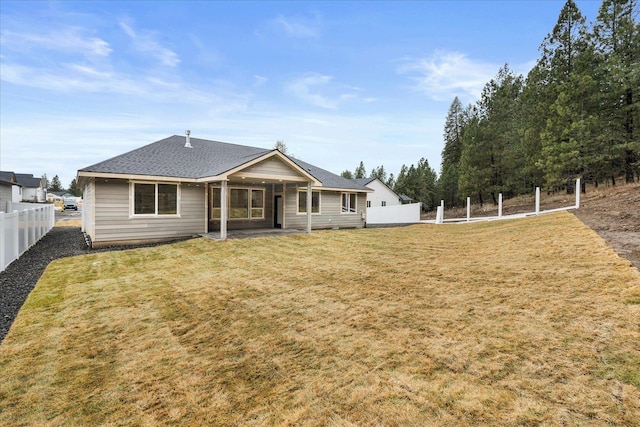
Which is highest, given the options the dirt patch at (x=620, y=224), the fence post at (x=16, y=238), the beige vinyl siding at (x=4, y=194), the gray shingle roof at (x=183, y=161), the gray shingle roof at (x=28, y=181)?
the gray shingle roof at (x=28, y=181)

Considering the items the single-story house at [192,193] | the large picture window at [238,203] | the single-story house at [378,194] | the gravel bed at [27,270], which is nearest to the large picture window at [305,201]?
the single-story house at [192,193]

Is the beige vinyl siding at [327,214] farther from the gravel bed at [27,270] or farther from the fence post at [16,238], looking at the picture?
the fence post at [16,238]

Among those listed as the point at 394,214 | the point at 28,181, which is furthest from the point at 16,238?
the point at 28,181

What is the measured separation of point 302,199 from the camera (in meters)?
16.3

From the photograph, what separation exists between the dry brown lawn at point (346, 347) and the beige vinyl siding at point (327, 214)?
898 centimetres

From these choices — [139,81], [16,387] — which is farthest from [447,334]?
[139,81]

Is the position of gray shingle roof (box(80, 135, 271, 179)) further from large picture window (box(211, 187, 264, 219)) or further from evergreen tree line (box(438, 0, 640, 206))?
evergreen tree line (box(438, 0, 640, 206))

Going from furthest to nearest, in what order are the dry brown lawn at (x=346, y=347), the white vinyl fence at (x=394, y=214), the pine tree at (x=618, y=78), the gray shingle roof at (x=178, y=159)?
the white vinyl fence at (x=394, y=214) < the pine tree at (x=618, y=78) < the gray shingle roof at (x=178, y=159) < the dry brown lawn at (x=346, y=347)

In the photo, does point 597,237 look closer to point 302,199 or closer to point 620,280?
point 620,280

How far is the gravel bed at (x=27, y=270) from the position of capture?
530 cm

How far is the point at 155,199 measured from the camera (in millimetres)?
12125

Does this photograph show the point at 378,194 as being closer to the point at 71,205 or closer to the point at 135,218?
the point at 135,218

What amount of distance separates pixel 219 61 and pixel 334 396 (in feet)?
60.6

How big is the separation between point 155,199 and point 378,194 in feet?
90.4
